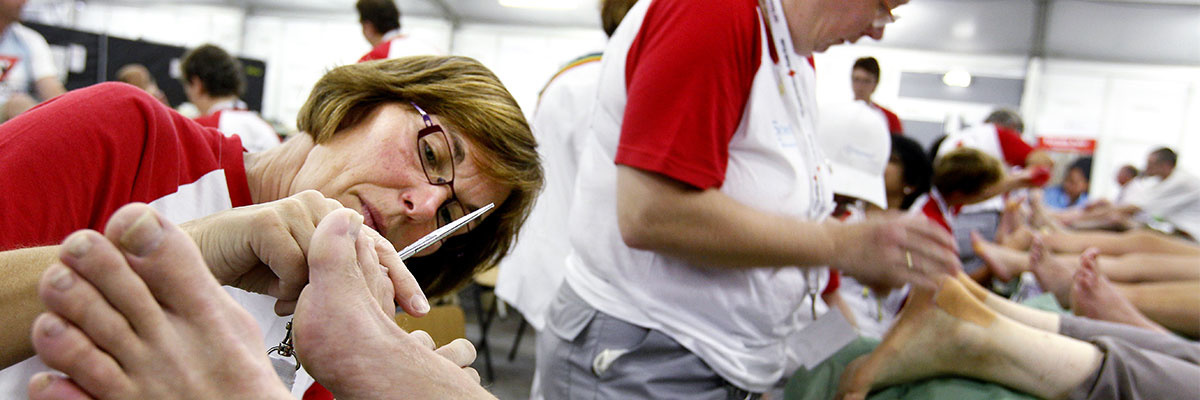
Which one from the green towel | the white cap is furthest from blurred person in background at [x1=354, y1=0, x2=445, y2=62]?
the green towel

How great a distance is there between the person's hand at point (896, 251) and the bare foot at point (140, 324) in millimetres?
781

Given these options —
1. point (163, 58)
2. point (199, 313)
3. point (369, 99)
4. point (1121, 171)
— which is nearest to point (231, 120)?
point (369, 99)

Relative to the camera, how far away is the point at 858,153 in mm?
1733

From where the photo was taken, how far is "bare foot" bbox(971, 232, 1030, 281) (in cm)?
311

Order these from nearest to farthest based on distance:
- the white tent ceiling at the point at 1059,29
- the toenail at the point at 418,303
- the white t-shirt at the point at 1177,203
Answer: the toenail at the point at 418,303
the white t-shirt at the point at 1177,203
the white tent ceiling at the point at 1059,29

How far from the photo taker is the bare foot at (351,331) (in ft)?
1.80

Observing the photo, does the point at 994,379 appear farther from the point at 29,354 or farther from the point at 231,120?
the point at 231,120

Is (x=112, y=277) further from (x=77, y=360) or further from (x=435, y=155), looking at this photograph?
(x=435, y=155)

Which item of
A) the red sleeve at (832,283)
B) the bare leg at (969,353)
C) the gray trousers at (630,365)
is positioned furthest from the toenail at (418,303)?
the red sleeve at (832,283)

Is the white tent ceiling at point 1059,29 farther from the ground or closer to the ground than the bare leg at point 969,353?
farther from the ground

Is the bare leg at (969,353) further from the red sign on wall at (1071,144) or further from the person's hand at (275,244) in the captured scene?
the red sign on wall at (1071,144)

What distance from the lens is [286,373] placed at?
0.62m

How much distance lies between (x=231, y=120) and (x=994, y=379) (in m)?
2.94

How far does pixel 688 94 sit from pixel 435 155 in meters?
0.35
